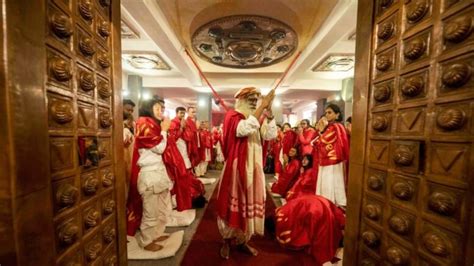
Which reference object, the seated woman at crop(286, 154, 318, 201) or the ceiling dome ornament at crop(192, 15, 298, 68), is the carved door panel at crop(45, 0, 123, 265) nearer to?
the ceiling dome ornament at crop(192, 15, 298, 68)

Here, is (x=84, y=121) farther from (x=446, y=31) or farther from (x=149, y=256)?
(x=149, y=256)

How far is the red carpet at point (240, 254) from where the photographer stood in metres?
2.03

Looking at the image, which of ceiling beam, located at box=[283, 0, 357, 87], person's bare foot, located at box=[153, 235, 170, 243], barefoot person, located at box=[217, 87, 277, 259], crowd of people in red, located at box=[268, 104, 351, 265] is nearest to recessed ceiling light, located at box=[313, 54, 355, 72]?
ceiling beam, located at box=[283, 0, 357, 87]

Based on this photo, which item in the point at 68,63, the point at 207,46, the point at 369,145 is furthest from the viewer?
the point at 207,46

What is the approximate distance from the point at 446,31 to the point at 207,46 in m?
2.27

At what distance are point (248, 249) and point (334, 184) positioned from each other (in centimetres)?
147

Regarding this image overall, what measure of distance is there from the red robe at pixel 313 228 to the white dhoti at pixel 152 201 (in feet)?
4.71

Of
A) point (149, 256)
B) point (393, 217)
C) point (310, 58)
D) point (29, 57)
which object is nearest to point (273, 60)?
point (310, 58)

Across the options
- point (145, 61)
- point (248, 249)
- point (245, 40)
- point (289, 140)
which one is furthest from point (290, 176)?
point (145, 61)

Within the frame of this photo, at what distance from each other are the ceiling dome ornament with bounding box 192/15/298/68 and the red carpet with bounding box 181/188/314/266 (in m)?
2.43

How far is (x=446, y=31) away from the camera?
675 mm

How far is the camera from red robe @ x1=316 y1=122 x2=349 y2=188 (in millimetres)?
2633

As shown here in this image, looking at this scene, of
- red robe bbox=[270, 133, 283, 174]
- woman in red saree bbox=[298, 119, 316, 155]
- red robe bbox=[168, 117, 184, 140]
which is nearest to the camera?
woman in red saree bbox=[298, 119, 316, 155]

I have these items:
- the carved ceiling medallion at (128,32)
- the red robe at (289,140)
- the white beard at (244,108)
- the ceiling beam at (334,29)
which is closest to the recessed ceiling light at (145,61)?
the carved ceiling medallion at (128,32)
